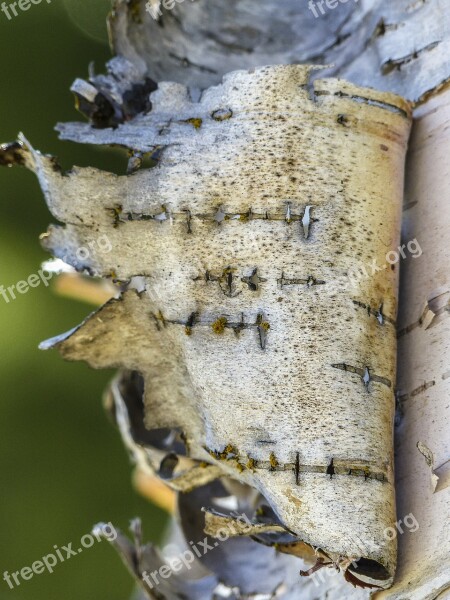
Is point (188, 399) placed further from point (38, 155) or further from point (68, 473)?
point (68, 473)

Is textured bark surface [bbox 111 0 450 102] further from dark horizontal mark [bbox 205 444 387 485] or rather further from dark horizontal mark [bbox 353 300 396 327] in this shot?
dark horizontal mark [bbox 205 444 387 485]

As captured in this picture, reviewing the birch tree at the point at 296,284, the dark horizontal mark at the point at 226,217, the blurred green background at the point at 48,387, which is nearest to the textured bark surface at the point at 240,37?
the birch tree at the point at 296,284

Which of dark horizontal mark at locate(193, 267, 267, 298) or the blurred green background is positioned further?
the blurred green background

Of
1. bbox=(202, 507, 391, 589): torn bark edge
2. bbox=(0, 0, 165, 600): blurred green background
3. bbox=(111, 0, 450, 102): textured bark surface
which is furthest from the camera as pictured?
bbox=(0, 0, 165, 600): blurred green background

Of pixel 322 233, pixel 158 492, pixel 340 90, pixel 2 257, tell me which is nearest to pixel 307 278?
pixel 322 233

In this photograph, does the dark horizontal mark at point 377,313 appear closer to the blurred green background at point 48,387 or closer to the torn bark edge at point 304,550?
the torn bark edge at point 304,550

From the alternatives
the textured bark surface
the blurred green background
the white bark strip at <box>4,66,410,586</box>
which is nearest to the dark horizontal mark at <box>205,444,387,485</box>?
the white bark strip at <box>4,66,410,586</box>
